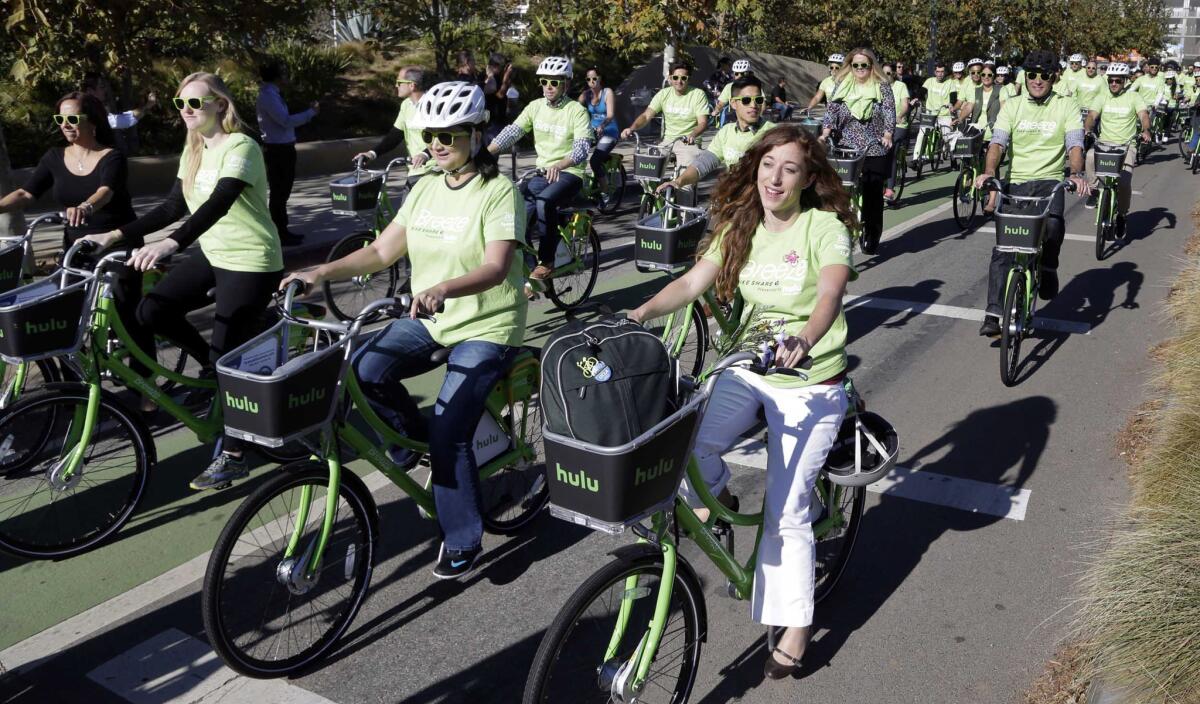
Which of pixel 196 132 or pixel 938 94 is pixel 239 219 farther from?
pixel 938 94

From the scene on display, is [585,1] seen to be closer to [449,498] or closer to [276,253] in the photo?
[276,253]

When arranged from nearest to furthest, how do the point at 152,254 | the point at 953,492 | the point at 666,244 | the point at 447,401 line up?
the point at 447,401 < the point at 152,254 < the point at 953,492 < the point at 666,244

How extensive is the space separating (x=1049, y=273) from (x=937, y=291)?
1.72m

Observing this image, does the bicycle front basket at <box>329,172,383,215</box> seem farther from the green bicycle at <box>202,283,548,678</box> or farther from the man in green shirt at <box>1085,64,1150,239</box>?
the man in green shirt at <box>1085,64,1150,239</box>

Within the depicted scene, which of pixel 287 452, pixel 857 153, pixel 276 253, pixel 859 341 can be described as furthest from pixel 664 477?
pixel 857 153

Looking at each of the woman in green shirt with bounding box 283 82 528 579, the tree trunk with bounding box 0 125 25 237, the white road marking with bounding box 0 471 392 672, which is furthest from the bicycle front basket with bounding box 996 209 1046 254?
the tree trunk with bounding box 0 125 25 237

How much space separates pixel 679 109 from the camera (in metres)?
11.9

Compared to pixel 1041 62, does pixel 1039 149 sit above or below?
below

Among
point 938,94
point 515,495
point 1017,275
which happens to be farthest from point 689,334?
point 938,94

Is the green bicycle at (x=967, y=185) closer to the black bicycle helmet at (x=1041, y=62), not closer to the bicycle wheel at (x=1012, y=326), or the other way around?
the black bicycle helmet at (x=1041, y=62)

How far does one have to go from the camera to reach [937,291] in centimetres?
1028

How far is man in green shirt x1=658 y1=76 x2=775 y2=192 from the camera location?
7.77m

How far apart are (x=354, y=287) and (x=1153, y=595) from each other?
7.08 meters

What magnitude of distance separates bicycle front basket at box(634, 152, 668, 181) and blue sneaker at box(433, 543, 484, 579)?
7224 millimetres
